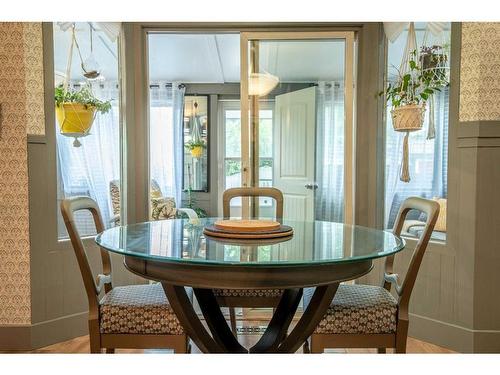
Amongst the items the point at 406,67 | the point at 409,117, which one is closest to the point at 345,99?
the point at 406,67

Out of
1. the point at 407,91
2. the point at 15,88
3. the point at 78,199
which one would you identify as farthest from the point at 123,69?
the point at 407,91

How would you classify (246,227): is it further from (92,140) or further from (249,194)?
(92,140)

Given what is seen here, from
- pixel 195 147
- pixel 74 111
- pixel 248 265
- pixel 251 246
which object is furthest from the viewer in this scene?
pixel 195 147

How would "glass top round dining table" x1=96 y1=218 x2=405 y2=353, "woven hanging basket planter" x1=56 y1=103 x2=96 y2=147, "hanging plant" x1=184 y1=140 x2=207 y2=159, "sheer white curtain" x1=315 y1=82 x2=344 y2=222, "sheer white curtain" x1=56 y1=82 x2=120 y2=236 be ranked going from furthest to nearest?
"hanging plant" x1=184 y1=140 x2=207 y2=159, "sheer white curtain" x1=315 y1=82 x2=344 y2=222, "sheer white curtain" x1=56 y1=82 x2=120 y2=236, "woven hanging basket planter" x1=56 y1=103 x2=96 y2=147, "glass top round dining table" x1=96 y1=218 x2=405 y2=353

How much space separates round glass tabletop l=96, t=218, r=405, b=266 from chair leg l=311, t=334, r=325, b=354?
0.40 m

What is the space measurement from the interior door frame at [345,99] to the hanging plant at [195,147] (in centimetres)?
290

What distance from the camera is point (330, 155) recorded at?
346 cm

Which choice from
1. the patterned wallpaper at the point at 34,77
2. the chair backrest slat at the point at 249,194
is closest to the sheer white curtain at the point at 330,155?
the chair backrest slat at the point at 249,194

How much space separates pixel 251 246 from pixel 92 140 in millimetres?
2123

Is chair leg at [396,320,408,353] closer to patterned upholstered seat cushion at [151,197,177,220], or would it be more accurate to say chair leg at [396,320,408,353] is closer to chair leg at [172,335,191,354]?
chair leg at [172,335,191,354]

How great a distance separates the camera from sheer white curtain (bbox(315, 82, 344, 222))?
3352mm

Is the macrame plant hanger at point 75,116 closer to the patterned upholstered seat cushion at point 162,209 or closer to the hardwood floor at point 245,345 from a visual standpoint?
the hardwood floor at point 245,345

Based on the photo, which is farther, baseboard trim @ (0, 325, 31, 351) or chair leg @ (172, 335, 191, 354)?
baseboard trim @ (0, 325, 31, 351)

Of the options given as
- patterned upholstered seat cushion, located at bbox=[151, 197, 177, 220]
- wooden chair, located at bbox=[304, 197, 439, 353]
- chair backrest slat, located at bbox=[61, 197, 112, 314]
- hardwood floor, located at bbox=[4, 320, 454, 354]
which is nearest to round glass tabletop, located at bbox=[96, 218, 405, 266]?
chair backrest slat, located at bbox=[61, 197, 112, 314]
